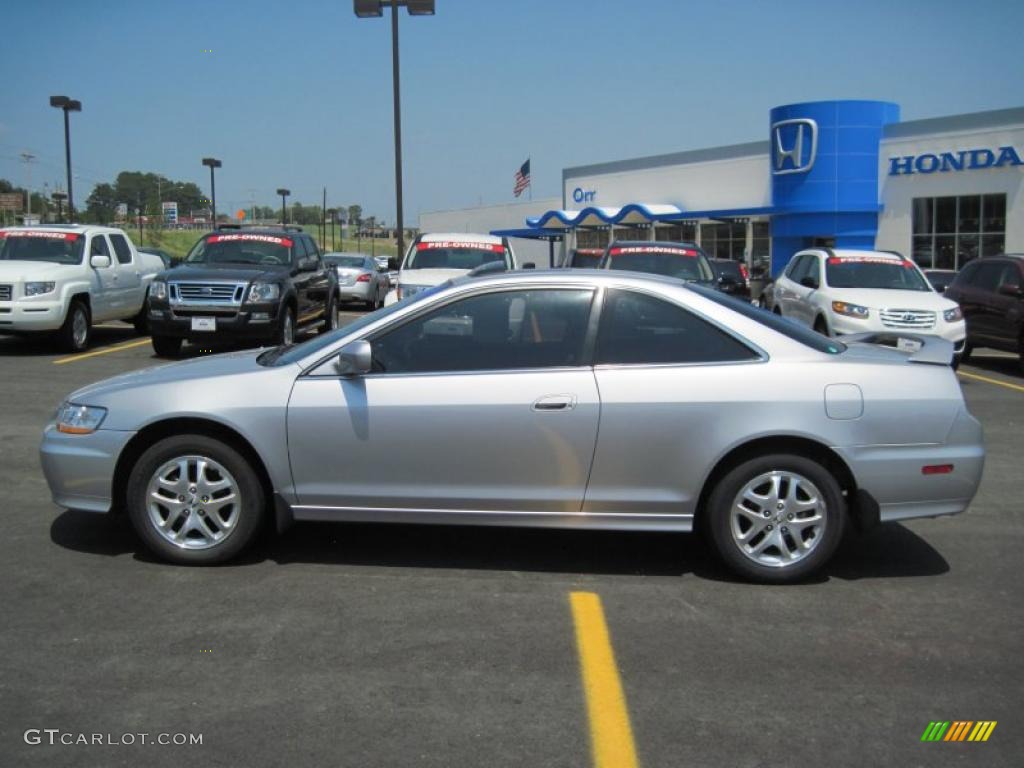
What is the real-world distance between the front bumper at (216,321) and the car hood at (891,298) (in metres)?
7.81

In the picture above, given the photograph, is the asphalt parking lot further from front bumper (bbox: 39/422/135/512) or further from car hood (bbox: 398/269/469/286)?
car hood (bbox: 398/269/469/286)

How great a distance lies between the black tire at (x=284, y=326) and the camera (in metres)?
13.8

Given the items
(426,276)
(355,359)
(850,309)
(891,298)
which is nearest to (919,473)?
(355,359)

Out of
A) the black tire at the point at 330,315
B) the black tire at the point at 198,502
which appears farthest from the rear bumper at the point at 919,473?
the black tire at the point at 330,315

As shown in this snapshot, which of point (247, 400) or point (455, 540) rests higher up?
point (247, 400)

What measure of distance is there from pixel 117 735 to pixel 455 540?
8.40ft

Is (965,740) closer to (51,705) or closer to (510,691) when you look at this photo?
(510,691)

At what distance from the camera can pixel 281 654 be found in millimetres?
4191

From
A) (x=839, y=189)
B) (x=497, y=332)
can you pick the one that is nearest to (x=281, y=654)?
(x=497, y=332)

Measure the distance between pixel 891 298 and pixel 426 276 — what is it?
6.54 m

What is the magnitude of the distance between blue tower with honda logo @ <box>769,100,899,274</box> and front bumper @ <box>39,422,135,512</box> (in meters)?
34.2

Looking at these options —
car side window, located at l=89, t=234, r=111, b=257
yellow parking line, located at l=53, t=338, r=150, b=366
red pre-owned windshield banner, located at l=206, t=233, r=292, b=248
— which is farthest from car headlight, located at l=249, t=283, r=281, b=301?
car side window, located at l=89, t=234, r=111, b=257

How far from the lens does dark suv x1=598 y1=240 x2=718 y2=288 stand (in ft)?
49.3

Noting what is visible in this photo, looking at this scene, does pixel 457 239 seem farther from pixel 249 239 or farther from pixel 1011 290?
pixel 1011 290
